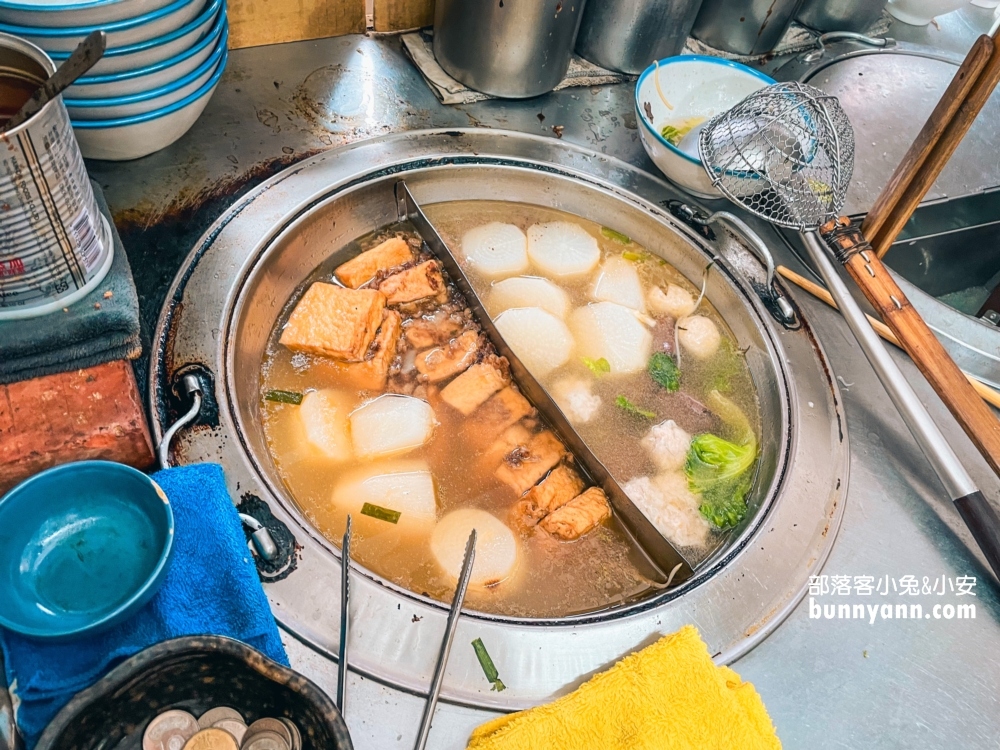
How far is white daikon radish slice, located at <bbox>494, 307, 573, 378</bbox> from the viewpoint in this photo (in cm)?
211

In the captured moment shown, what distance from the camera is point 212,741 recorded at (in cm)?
110

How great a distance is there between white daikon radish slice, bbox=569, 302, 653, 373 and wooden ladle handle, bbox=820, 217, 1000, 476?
613 mm

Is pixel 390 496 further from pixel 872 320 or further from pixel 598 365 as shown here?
pixel 872 320

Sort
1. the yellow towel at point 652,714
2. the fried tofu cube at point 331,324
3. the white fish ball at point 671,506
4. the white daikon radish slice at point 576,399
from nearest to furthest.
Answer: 1. the yellow towel at point 652,714
2. the white fish ball at point 671,506
3. the fried tofu cube at point 331,324
4. the white daikon radish slice at point 576,399

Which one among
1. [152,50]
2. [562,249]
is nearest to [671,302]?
[562,249]

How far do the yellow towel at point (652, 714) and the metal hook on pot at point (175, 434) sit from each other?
561 mm

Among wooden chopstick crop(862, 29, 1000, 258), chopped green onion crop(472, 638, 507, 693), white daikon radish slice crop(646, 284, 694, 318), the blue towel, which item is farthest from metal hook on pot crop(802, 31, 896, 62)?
the blue towel

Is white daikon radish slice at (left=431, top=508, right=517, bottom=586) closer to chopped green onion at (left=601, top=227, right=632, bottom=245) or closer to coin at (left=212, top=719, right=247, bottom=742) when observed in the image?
coin at (left=212, top=719, right=247, bottom=742)

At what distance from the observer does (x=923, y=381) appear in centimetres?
207

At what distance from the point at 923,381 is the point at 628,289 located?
937 millimetres

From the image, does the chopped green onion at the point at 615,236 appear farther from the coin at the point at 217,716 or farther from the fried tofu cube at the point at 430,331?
the coin at the point at 217,716

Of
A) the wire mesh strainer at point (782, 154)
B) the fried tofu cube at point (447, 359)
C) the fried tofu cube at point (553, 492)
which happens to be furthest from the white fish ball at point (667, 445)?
the wire mesh strainer at point (782, 154)

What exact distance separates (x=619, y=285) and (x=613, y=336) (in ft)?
0.69

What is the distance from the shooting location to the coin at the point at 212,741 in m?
1.10
